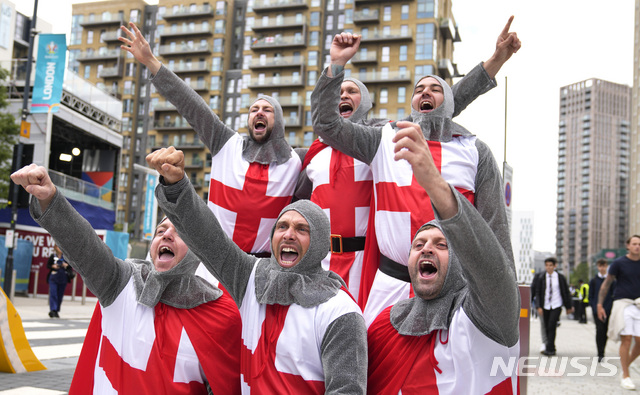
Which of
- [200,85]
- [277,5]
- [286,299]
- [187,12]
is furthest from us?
[187,12]

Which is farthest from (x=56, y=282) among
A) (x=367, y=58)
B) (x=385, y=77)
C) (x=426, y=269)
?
(x=367, y=58)

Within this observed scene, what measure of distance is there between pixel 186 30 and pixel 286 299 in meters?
79.9

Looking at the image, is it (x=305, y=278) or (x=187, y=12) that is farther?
(x=187, y=12)

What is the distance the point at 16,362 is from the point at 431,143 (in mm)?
6071

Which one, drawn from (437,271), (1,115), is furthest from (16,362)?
(1,115)

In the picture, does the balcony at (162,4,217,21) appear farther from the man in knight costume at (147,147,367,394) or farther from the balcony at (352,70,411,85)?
the man in knight costume at (147,147,367,394)

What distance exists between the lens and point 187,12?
257 ft

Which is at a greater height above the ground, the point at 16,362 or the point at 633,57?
the point at 633,57

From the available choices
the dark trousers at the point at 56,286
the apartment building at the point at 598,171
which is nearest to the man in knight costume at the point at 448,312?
the dark trousers at the point at 56,286

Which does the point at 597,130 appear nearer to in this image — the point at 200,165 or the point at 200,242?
the point at 200,165

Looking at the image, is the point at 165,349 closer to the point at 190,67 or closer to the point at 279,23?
the point at 279,23

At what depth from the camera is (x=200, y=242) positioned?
2867 millimetres

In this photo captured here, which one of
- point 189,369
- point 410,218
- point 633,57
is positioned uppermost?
point 633,57

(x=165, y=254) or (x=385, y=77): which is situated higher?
(x=385, y=77)
